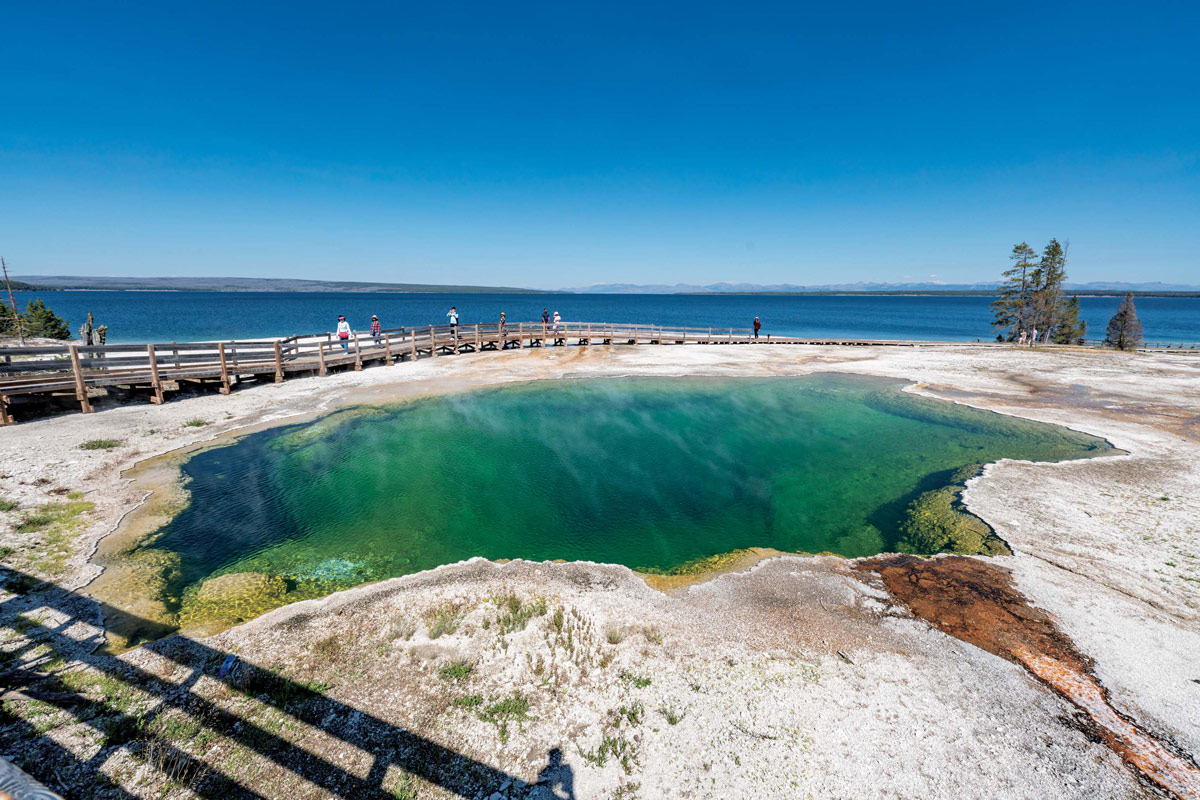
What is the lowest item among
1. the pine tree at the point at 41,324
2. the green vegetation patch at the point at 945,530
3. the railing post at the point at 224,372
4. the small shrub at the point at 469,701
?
the green vegetation patch at the point at 945,530

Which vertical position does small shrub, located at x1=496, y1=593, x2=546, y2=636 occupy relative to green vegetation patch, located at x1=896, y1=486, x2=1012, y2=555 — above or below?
above

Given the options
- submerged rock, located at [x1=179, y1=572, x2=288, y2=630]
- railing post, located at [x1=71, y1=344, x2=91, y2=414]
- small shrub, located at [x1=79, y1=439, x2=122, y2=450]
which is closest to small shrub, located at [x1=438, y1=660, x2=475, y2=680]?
submerged rock, located at [x1=179, y1=572, x2=288, y2=630]

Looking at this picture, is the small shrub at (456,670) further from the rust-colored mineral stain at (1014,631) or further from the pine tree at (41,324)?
the pine tree at (41,324)

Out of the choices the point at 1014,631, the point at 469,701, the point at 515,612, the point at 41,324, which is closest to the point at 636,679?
the point at 469,701

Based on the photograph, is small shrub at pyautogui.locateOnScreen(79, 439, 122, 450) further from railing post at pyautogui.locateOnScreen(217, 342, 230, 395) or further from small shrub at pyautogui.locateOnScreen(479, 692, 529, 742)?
small shrub at pyautogui.locateOnScreen(479, 692, 529, 742)

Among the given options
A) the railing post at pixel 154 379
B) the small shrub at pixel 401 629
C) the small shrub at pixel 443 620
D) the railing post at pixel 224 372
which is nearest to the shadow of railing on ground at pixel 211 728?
the small shrub at pixel 401 629

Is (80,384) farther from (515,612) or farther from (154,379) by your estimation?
(515,612)
